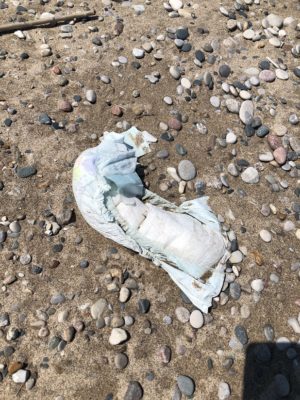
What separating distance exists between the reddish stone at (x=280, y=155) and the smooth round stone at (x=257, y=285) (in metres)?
1.29

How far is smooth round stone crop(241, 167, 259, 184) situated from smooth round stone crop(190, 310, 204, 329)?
1.41 meters

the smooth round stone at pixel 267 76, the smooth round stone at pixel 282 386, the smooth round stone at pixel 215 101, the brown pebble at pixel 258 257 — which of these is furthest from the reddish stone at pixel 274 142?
the smooth round stone at pixel 282 386

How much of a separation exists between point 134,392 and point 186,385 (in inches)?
15.3

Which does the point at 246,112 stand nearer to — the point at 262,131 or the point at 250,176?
the point at 262,131

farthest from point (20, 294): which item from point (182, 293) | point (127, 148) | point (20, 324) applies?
point (127, 148)

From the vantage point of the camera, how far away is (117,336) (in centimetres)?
323

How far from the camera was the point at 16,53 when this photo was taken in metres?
4.63

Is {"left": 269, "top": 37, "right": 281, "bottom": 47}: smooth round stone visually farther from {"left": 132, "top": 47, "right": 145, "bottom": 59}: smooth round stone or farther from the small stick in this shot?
the small stick

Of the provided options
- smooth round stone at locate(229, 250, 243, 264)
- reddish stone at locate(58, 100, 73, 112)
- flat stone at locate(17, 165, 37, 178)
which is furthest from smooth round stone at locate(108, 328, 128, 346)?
reddish stone at locate(58, 100, 73, 112)

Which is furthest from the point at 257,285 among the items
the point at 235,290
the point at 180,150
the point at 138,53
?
the point at 138,53

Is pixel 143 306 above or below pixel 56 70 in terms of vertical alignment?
below

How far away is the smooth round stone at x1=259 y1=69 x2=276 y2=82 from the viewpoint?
4785mm

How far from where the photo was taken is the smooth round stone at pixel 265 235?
3.79 meters

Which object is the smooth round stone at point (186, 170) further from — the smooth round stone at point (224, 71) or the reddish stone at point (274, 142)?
the smooth round stone at point (224, 71)
